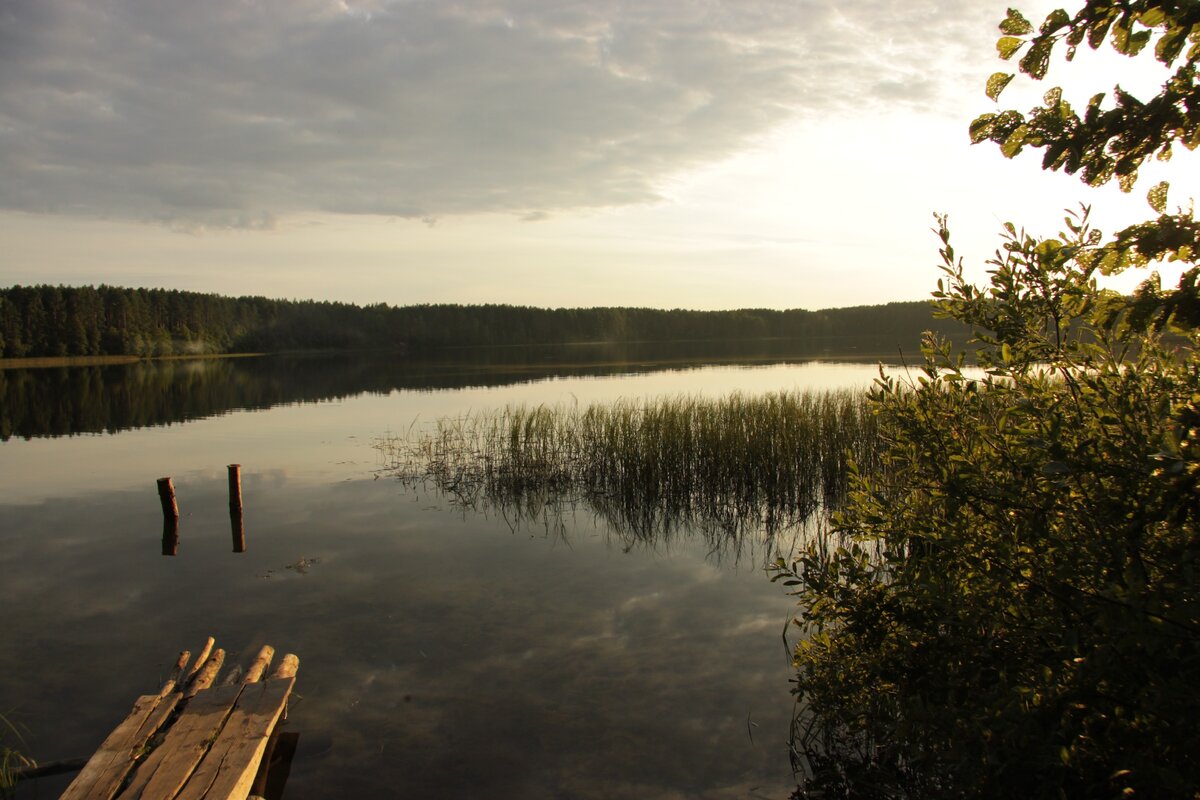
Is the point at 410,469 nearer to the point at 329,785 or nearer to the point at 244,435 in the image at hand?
the point at 244,435

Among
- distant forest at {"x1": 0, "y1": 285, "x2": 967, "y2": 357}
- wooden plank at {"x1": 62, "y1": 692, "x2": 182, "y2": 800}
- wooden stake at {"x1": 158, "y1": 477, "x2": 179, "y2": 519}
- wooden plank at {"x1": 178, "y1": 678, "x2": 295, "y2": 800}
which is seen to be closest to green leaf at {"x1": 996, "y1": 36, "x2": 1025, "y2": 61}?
wooden plank at {"x1": 178, "y1": 678, "x2": 295, "y2": 800}

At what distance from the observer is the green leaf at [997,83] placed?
7.33 feet

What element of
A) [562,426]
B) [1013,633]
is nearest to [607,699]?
[1013,633]

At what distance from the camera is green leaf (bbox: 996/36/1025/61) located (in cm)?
217

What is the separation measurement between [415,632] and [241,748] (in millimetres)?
2946

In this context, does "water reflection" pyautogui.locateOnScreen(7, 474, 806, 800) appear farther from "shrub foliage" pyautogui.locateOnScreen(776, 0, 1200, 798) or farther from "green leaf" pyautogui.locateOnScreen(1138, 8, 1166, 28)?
"green leaf" pyautogui.locateOnScreen(1138, 8, 1166, 28)

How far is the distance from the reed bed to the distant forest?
8755 cm

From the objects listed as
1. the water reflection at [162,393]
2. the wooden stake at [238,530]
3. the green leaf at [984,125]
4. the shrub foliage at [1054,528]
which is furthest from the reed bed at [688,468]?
the water reflection at [162,393]

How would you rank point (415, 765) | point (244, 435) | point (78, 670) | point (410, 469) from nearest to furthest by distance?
point (415, 765) → point (78, 670) → point (410, 469) → point (244, 435)

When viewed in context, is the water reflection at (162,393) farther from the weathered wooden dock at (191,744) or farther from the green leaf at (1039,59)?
the green leaf at (1039,59)

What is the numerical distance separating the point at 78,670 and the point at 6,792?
7.51 ft

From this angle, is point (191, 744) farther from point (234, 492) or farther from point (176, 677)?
point (234, 492)

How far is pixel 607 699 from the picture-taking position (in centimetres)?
632

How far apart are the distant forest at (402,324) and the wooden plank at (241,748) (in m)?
97.8
